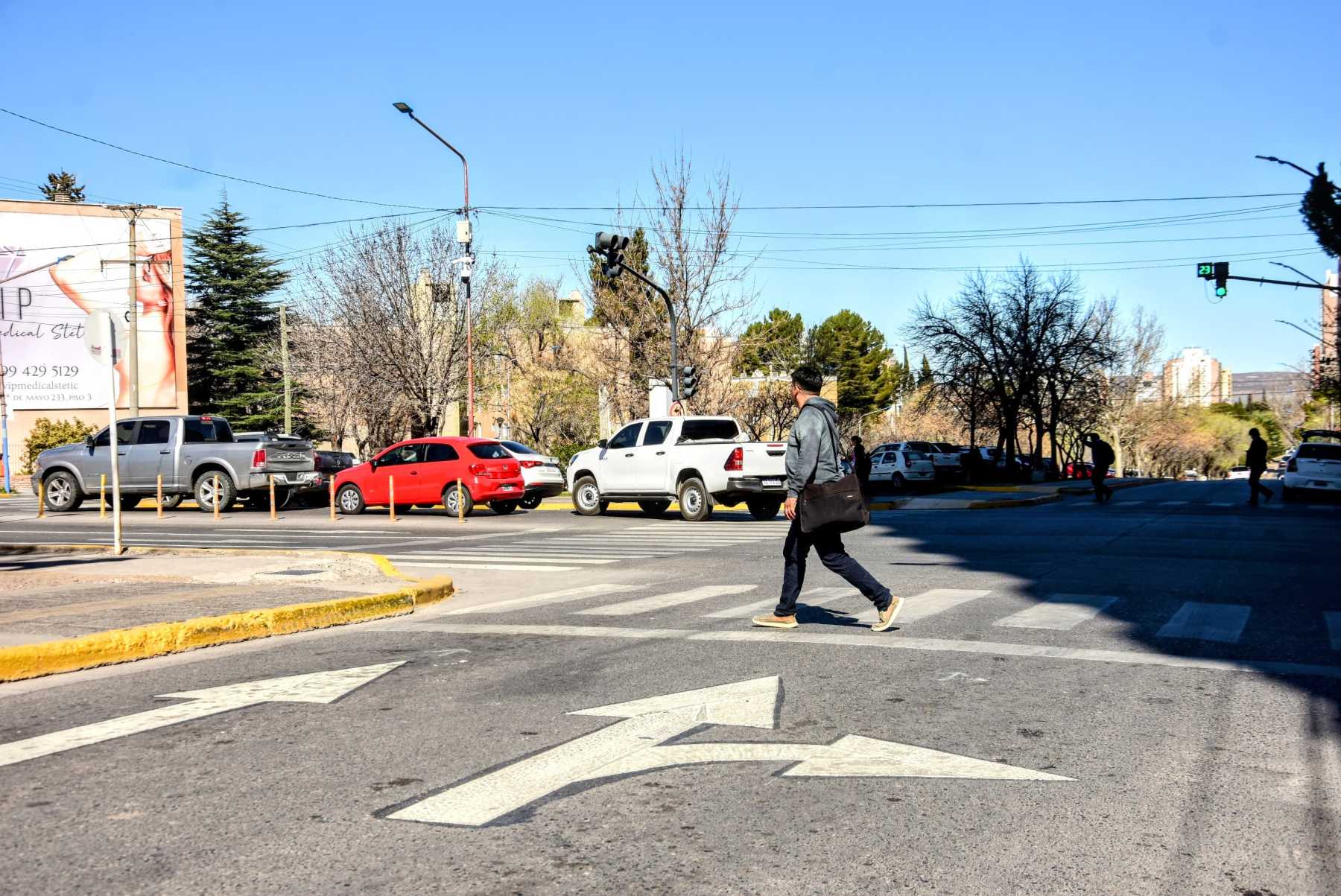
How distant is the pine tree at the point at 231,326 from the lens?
58094 mm

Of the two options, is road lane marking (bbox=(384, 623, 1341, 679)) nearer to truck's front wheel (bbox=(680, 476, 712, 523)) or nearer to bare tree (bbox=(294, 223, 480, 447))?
truck's front wheel (bbox=(680, 476, 712, 523))

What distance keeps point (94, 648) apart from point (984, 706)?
219 inches

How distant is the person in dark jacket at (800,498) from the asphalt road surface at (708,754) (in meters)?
0.27

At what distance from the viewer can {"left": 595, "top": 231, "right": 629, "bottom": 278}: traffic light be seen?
80.5 ft

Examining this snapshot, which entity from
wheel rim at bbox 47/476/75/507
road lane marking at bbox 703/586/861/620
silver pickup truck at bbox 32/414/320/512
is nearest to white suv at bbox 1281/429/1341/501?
road lane marking at bbox 703/586/861/620

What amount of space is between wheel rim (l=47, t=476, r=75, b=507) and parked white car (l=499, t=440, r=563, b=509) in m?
10.00

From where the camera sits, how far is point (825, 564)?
8242 mm

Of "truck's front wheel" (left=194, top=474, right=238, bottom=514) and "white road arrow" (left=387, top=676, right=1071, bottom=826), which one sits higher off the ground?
"truck's front wheel" (left=194, top=474, right=238, bottom=514)

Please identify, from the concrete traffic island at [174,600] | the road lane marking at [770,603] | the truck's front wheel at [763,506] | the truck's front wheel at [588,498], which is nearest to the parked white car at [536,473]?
the truck's front wheel at [588,498]

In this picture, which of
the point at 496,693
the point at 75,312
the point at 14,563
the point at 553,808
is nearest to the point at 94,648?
the point at 496,693

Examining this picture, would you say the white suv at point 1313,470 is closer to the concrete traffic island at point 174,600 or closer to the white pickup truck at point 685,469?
the white pickup truck at point 685,469

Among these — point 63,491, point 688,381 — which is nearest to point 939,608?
point 688,381

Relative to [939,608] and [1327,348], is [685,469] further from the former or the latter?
[1327,348]

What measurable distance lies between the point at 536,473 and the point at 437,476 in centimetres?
234
